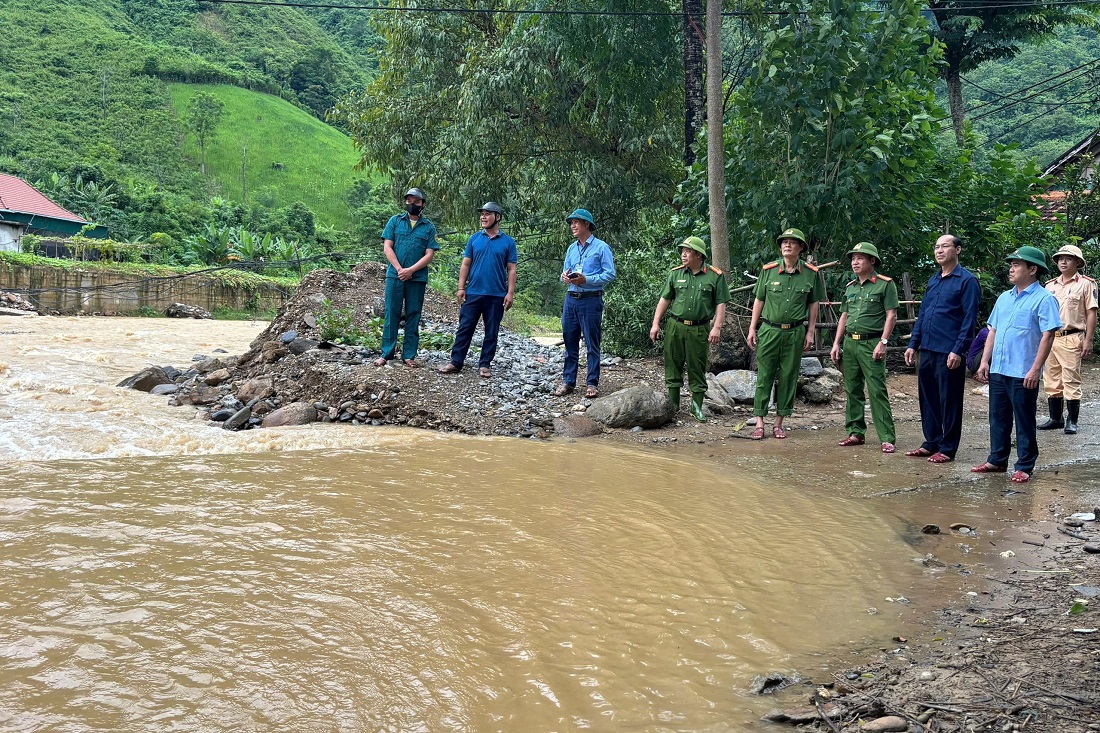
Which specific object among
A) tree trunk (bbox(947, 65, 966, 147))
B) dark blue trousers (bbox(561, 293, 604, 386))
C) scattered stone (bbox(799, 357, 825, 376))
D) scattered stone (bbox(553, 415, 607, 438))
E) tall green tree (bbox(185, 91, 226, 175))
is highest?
tall green tree (bbox(185, 91, 226, 175))

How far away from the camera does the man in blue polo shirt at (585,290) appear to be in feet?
26.3

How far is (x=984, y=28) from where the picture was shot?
63.4ft

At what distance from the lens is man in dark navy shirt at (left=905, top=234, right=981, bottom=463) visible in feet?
20.8

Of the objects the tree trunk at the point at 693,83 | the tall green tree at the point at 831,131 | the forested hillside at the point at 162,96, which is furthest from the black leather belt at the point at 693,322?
the forested hillside at the point at 162,96

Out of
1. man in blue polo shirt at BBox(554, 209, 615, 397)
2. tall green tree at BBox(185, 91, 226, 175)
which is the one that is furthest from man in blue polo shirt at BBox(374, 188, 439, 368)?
tall green tree at BBox(185, 91, 226, 175)

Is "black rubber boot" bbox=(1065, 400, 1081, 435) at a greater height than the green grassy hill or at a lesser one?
lesser

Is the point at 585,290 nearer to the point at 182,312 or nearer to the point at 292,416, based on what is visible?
the point at 292,416

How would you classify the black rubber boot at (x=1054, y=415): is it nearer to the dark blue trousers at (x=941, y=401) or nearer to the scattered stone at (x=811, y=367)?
the scattered stone at (x=811, y=367)

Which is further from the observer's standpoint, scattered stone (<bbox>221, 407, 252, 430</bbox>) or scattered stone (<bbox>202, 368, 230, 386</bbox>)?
scattered stone (<bbox>202, 368, 230, 386</bbox>)

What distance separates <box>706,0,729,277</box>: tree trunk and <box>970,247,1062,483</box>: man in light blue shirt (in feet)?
12.9

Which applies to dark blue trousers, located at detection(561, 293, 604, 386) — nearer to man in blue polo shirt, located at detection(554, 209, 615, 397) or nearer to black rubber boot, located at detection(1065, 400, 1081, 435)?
man in blue polo shirt, located at detection(554, 209, 615, 397)

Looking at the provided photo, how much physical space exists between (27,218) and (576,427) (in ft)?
106

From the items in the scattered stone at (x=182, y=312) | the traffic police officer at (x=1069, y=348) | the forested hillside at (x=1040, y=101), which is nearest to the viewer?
the traffic police officer at (x=1069, y=348)

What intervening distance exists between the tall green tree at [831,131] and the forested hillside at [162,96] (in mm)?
34925
